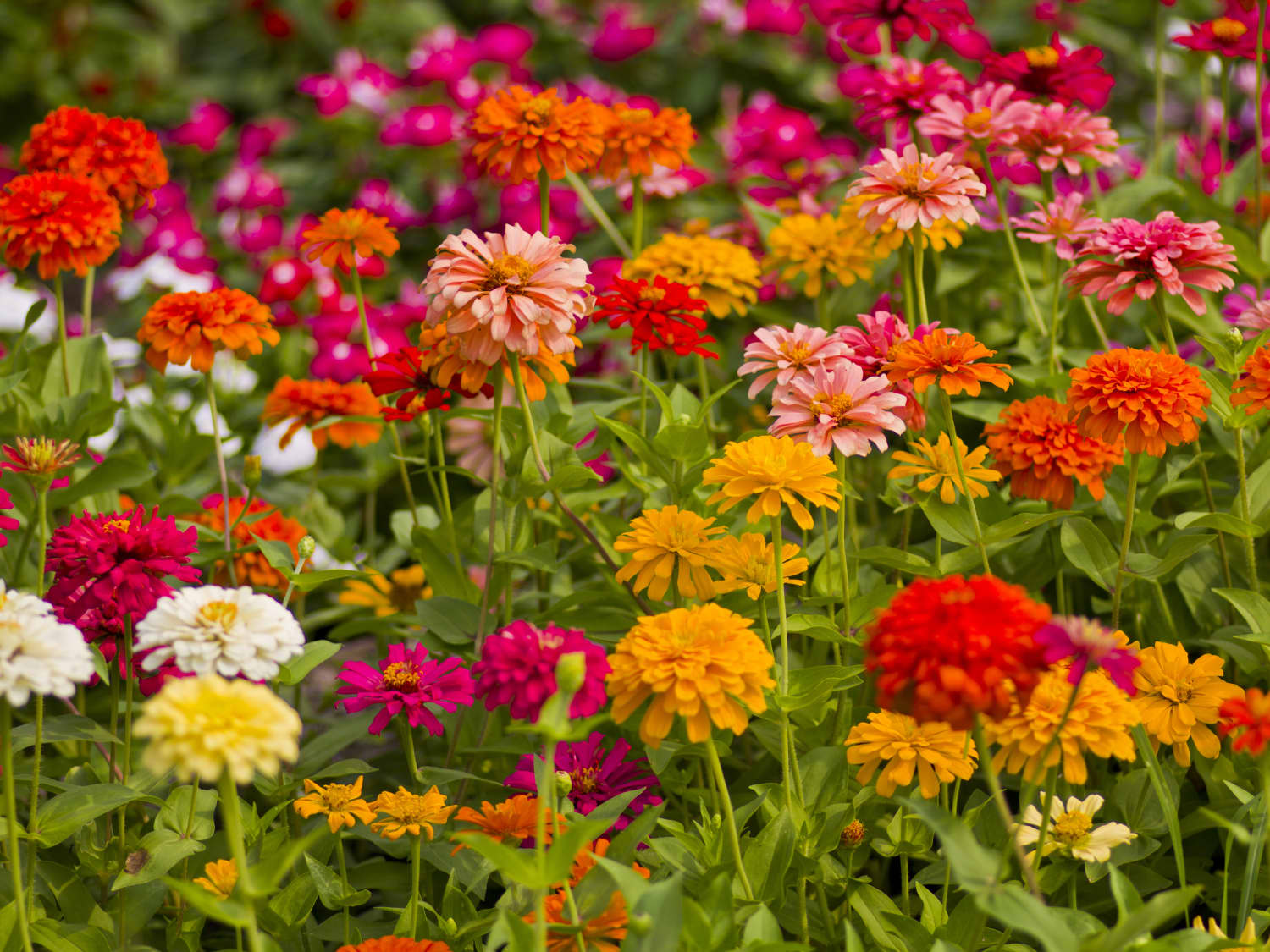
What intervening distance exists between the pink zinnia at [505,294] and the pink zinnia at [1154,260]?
0.68m

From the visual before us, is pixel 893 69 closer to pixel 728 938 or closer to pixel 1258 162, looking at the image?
pixel 1258 162

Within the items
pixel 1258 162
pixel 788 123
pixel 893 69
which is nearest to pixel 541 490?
pixel 893 69

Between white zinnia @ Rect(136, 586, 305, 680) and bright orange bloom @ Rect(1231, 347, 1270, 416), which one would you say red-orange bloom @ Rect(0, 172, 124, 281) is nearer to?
white zinnia @ Rect(136, 586, 305, 680)

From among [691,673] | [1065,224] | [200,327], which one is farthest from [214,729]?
[1065,224]

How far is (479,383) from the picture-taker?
1438 millimetres

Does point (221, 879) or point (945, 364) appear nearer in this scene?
point (221, 879)

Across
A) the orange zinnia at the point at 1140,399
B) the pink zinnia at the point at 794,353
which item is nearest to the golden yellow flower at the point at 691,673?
the pink zinnia at the point at 794,353

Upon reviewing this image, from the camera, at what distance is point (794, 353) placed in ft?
4.64

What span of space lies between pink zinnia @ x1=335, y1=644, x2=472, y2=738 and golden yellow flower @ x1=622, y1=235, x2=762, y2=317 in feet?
2.39

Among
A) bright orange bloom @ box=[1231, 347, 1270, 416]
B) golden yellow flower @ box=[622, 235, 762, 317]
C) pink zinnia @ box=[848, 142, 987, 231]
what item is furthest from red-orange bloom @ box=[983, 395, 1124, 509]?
golden yellow flower @ box=[622, 235, 762, 317]

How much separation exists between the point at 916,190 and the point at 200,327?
38.1 inches

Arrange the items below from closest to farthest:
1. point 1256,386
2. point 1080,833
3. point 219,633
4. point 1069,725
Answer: point 219,633, point 1069,725, point 1080,833, point 1256,386

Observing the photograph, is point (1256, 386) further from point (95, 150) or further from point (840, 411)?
point (95, 150)

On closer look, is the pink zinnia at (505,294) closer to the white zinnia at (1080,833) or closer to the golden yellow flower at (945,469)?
the golden yellow flower at (945,469)
